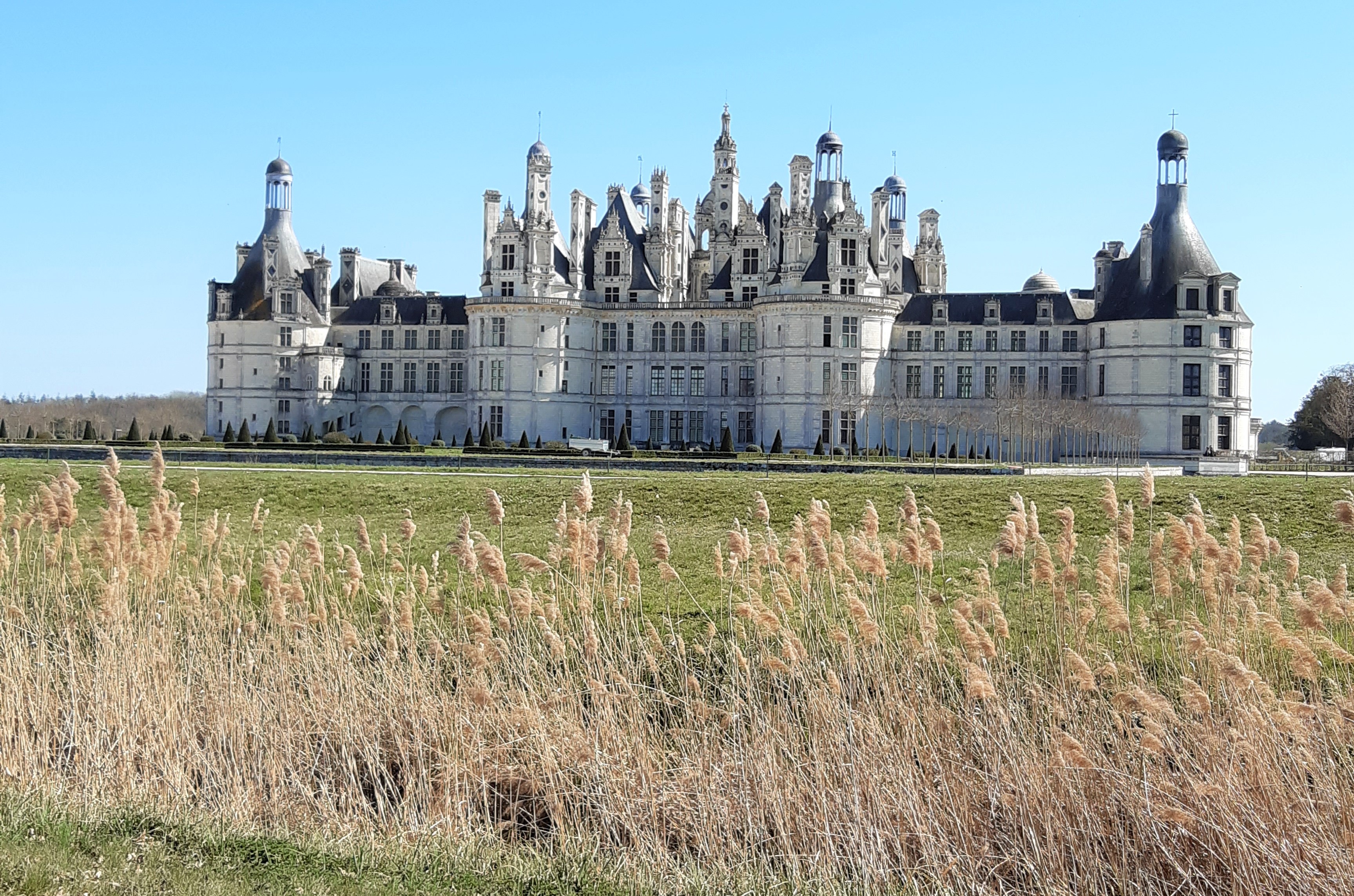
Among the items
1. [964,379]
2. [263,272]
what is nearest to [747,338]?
[964,379]

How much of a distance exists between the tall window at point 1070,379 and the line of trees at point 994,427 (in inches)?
100

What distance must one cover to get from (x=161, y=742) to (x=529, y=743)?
264 cm

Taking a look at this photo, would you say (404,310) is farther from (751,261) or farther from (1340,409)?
(1340,409)

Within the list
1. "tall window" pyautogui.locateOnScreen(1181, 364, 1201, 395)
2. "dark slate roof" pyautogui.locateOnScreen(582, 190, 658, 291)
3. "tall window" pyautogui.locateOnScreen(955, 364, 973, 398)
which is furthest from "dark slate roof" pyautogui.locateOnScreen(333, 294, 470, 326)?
"tall window" pyautogui.locateOnScreen(1181, 364, 1201, 395)

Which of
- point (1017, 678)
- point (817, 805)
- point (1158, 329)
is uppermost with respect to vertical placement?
point (1158, 329)

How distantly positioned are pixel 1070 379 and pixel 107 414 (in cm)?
10049

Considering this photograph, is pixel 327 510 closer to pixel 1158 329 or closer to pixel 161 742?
pixel 161 742

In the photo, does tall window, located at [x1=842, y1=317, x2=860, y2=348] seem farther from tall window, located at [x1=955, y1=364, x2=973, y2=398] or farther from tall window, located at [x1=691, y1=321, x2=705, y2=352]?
tall window, located at [x1=691, y1=321, x2=705, y2=352]

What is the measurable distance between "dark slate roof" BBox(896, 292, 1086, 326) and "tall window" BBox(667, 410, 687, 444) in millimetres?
11070

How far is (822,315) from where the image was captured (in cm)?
5659

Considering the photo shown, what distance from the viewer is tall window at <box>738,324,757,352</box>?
2427 inches

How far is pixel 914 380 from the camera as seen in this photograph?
58875mm

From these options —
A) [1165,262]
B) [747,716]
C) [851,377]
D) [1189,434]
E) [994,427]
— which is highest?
[1165,262]

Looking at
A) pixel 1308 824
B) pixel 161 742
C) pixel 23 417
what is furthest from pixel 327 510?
pixel 23 417
